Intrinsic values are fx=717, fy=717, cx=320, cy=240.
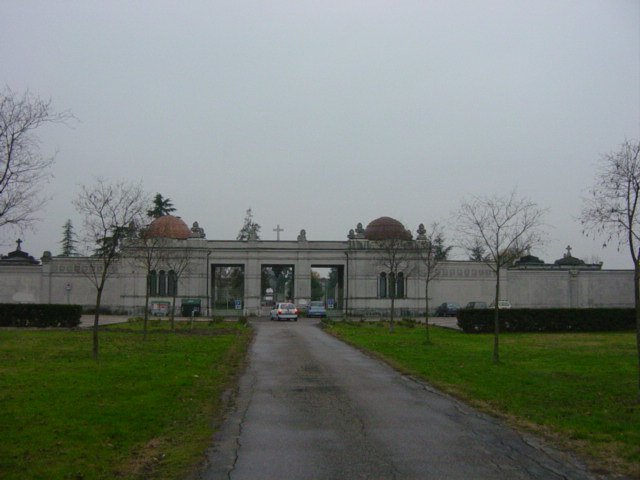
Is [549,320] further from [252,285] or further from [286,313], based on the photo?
[252,285]

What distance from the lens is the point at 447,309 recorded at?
2493 inches

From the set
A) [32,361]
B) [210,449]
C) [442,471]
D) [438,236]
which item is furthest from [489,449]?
[438,236]

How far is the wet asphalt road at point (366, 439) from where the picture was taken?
8252 mm

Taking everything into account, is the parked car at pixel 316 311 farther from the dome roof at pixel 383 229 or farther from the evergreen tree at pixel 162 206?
the evergreen tree at pixel 162 206

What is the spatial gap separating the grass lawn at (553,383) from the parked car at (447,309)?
33.0 m

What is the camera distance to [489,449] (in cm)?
947

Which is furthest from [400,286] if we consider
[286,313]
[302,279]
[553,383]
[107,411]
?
[107,411]

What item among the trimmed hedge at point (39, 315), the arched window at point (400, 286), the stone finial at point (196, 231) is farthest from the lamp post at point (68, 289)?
the arched window at point (400, 286)

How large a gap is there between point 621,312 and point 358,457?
36039 mm

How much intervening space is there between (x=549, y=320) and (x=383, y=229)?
97.5ft

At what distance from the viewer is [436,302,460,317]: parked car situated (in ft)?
207

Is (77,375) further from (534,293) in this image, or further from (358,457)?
(534,293)

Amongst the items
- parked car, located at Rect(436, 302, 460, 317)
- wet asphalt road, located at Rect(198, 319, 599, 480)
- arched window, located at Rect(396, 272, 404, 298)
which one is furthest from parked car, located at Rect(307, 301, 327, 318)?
wet asphalt road, located at Rect(198, 319, 599, 480)

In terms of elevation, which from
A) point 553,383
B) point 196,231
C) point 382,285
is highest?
point 196,231
